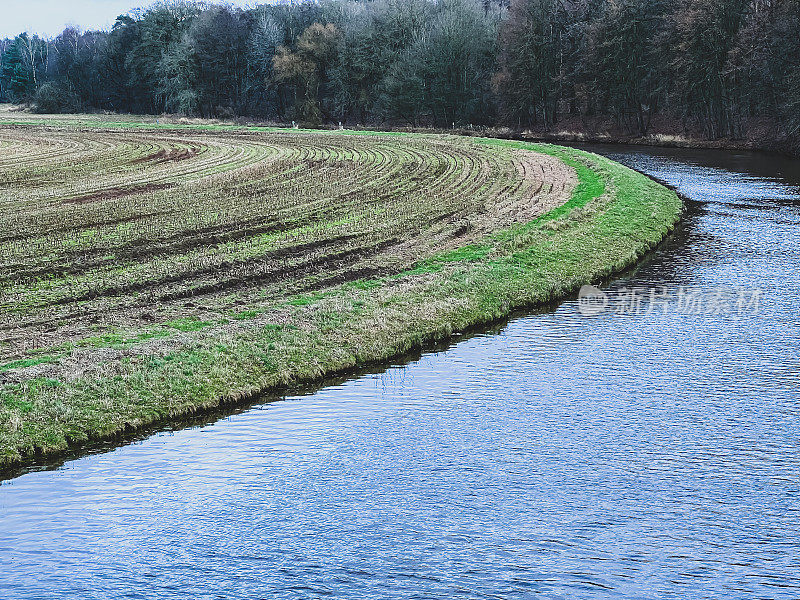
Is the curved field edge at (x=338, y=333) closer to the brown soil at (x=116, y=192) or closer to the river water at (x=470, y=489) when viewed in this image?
the river water at (x=470, y=489)

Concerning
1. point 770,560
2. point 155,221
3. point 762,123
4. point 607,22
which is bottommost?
point 770,560

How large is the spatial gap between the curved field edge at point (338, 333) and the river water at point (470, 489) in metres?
0.92

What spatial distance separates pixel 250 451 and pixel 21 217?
25808 millimetres

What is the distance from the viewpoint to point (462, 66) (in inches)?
4058

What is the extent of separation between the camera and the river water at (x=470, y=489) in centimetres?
1238

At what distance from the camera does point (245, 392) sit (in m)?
19.9

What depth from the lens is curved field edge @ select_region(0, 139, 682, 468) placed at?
1764 centimetres

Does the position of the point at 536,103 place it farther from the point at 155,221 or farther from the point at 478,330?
the point at 478,330

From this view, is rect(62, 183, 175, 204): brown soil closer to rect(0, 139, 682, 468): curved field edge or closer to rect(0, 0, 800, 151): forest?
rect(0, 139, 682, 468): curved field edge

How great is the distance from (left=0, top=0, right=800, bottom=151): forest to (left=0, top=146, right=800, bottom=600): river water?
2126 inches

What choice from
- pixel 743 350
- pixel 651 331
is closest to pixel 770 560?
pixel 743 350
